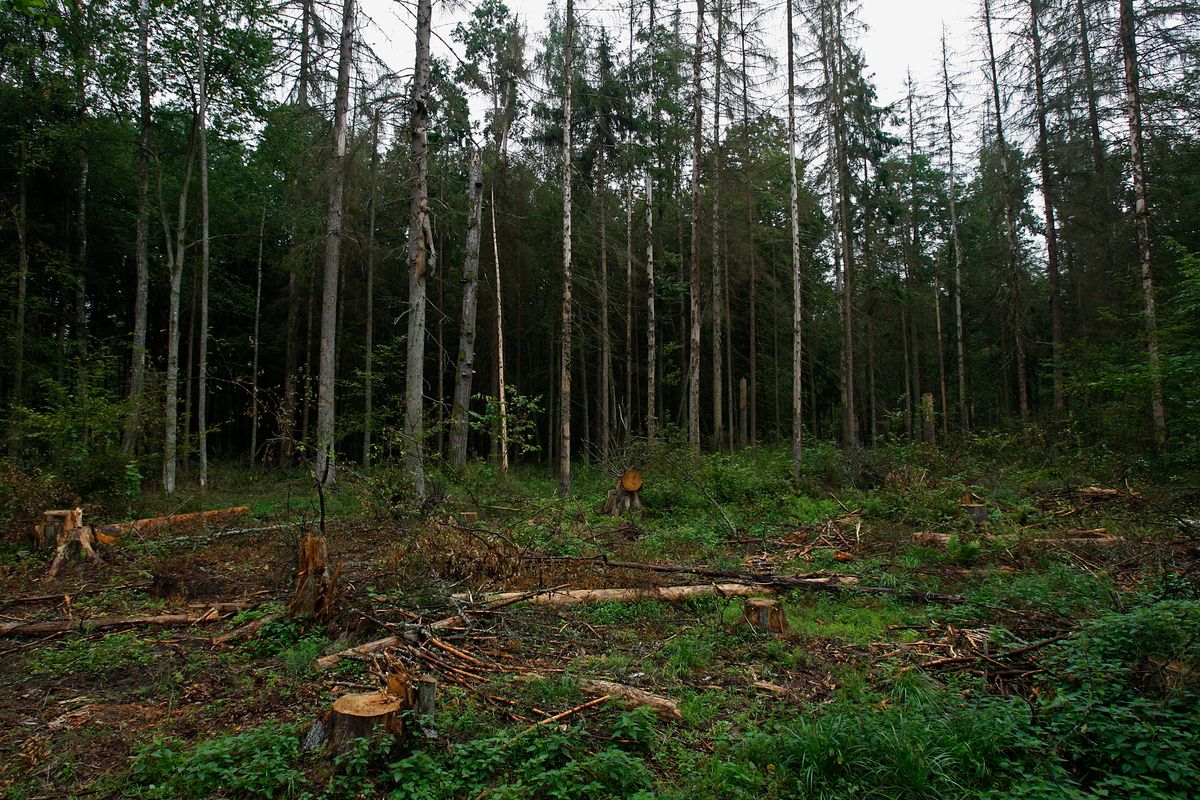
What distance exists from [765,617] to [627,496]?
21.2 feet

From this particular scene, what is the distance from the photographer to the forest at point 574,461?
3.62 metres

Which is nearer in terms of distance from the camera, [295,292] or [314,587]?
[314,587]

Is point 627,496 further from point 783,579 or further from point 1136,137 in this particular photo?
point 1136,137

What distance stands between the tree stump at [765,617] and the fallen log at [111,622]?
4.83m

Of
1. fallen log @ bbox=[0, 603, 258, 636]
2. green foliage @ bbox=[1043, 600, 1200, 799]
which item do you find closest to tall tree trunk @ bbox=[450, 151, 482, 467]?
fallen log @ bbox=[0, 603, 258, 636]

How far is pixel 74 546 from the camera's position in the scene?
7848 millimetres

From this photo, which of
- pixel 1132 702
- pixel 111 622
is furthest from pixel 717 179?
pixel 111 622

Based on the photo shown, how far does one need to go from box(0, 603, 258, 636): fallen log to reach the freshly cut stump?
3139mm

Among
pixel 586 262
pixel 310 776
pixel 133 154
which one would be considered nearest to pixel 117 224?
pixel 133 154

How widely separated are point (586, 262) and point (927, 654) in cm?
1949

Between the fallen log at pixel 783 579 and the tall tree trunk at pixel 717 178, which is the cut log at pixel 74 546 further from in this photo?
the tall tree trunk at pixel 717 178

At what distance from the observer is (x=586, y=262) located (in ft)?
75.2

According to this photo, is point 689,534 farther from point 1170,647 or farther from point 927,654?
point 1170,647

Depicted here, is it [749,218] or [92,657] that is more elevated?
[749,218]
